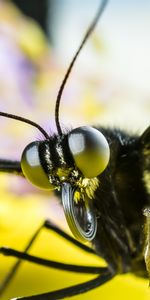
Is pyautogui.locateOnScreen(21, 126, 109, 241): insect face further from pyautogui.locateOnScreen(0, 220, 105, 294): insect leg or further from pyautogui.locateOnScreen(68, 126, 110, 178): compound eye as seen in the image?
pyautogui.locateOnScreen(0, 220, 105, 294): insect leg

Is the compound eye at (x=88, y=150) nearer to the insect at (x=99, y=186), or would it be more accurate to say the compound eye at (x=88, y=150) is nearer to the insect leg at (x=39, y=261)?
the insect at (x=99, y=186)

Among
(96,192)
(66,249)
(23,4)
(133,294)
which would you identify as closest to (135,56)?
(23,4)

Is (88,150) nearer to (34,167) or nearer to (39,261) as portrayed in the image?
(34,167)

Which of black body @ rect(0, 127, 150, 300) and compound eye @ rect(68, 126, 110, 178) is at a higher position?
compound eye @ rect(68, 126, 110, 178)

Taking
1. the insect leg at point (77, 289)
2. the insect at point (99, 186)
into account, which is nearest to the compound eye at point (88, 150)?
the insect at point (99, 186)

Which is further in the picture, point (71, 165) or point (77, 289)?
point (77, 289)

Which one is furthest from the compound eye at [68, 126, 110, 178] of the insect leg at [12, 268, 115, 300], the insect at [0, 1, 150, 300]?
the insect leg at [12, 268, 115, 300]

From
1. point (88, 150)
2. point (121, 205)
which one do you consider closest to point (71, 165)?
point (88, 150)

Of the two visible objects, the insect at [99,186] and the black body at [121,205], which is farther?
the black body at [121,205]
